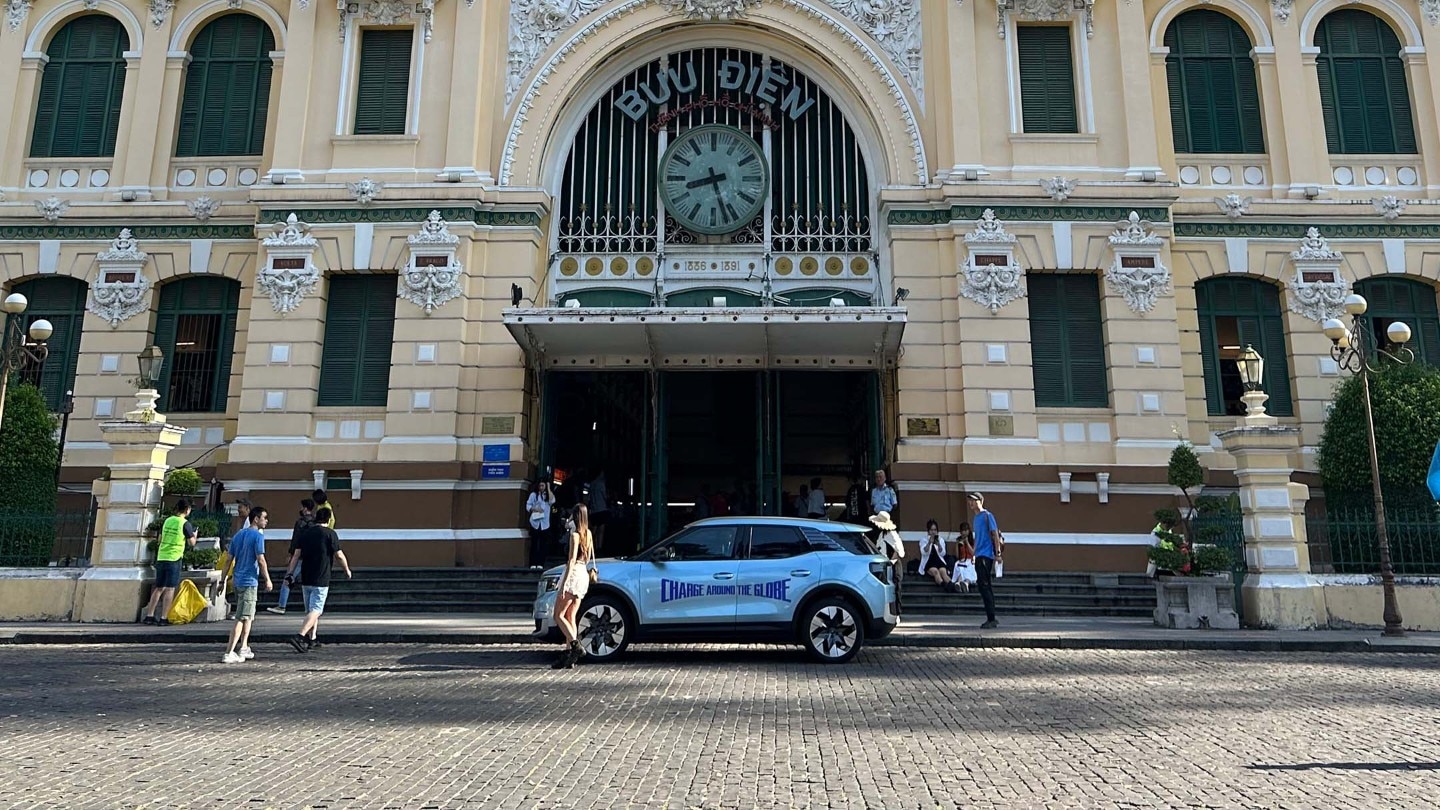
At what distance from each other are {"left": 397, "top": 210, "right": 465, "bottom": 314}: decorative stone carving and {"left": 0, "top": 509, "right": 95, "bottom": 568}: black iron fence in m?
7.49

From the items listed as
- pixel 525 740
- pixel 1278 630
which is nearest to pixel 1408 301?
pixel 1278 630

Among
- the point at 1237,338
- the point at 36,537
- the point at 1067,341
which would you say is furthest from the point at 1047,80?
the point at 36,537

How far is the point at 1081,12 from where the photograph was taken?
21906 millimetres

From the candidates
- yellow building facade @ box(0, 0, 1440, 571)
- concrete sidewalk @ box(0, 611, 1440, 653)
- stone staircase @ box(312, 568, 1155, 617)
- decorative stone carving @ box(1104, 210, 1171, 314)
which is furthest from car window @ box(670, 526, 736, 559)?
decorative stone carving @ box(1104, 210, 1171, 314)

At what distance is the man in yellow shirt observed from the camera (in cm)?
1538

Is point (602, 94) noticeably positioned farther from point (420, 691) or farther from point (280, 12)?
point (420, 691)

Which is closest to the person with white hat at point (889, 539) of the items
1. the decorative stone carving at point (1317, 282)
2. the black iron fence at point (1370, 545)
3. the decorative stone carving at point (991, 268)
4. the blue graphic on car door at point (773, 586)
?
the blue graphic on car door at point (773, 586)

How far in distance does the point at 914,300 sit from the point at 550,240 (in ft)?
28.3

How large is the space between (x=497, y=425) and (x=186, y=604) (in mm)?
6942

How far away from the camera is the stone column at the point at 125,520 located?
51.3ft

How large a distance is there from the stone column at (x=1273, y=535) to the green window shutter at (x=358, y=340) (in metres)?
17.1

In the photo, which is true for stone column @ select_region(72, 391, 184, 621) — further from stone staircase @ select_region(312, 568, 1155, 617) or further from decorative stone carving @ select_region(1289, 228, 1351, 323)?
decorative stone carving @ select_region(1289, 228, 1351, 323)

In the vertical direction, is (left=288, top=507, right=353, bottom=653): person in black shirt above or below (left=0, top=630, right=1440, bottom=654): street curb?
above

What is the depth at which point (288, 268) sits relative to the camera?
20.9 meters
